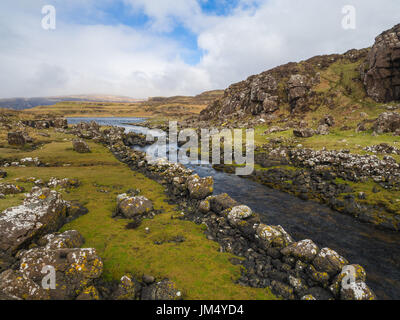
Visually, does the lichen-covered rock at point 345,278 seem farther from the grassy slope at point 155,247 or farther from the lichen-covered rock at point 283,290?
the grassy slope at point 155,247

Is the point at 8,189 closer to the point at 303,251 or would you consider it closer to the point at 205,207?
the point at 205,207

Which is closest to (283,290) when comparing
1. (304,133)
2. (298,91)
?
(304,133)

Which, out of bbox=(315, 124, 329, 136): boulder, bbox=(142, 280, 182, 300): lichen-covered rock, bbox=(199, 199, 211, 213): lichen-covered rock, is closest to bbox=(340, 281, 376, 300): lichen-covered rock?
bbox=(142, 280, 182, 300): lichen-covered rock

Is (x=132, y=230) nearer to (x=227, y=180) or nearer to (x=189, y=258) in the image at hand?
(x=189, y=258)

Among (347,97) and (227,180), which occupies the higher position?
(347,97)

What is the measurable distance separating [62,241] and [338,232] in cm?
2166

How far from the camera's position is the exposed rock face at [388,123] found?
38438 mm

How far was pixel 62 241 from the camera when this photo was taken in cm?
1205

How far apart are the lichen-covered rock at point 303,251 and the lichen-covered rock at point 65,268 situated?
39.7 feet

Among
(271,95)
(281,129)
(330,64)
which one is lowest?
(281,129)

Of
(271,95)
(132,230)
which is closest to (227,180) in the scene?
(132,230)

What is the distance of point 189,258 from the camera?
13.5m
